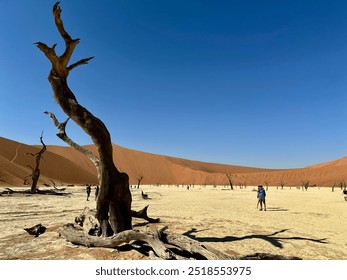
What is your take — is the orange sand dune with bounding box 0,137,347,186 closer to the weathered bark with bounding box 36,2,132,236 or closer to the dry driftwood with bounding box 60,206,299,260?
the dry driftwood with bounding box 60,206,299,260

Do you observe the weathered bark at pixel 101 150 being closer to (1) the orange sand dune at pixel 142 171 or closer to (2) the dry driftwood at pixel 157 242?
(2) the dry driftwood at pixel 157 242

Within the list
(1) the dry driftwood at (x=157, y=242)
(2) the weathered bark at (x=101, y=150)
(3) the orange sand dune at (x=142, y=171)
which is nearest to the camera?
(1) the dry driftwood at (x=157, y=242)

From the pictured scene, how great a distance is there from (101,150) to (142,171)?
132289 mm

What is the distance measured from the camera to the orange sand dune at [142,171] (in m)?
74.6

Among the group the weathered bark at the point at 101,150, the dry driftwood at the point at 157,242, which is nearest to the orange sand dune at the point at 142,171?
the dry driftwood at the point at 157,242

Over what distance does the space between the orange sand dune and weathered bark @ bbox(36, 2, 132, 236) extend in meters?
46.2

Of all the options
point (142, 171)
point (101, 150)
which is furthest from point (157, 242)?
point (142, 171)

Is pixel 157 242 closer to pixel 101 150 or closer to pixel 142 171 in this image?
pixel 101 150

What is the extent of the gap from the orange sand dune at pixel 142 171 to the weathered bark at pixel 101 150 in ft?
152

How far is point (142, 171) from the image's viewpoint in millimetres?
138750
